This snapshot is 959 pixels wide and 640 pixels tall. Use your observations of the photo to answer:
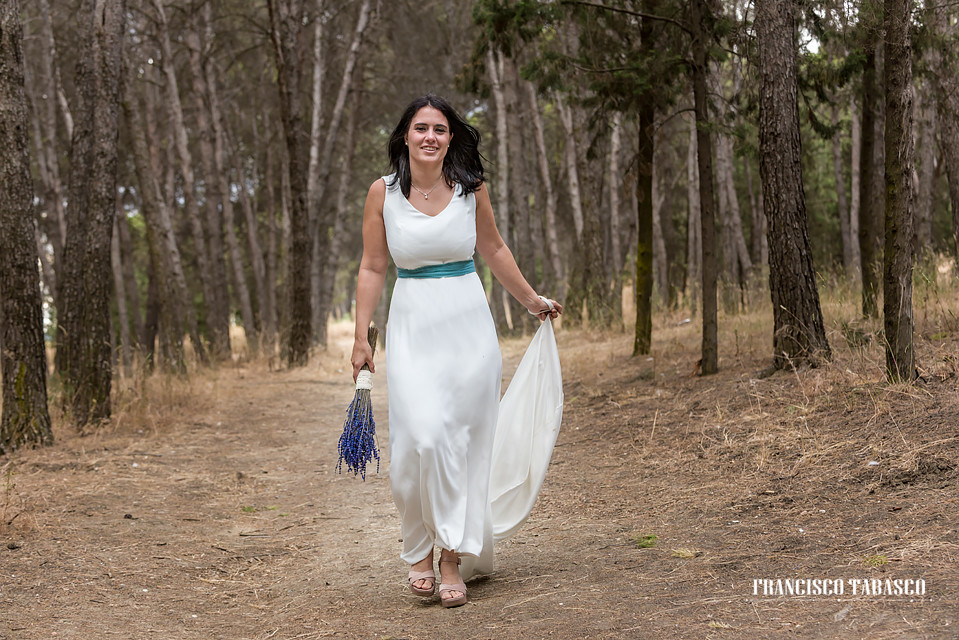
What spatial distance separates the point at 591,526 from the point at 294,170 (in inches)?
455

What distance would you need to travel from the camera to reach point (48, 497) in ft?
20.9

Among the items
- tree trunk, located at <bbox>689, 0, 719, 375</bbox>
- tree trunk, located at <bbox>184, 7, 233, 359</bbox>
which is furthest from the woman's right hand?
tree trunk, located at <bbox>184, 7, 233, 359</bbox>

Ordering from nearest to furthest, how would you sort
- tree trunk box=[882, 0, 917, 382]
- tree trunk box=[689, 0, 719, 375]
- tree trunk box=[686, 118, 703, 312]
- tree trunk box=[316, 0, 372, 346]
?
tree trunk box=[882, 0, 917, 382]
tree trunk box=[689, 0, 719, 375]
tree trunk box=[686, 118, 703, 312]
tree trunk box=[316, 0, 372, 346]

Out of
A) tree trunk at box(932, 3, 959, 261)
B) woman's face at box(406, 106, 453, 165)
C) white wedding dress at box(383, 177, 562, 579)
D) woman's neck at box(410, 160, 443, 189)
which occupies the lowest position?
white wedding dress at box(383, 177, 562, 579)

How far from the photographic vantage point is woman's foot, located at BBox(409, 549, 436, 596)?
4.44 meters

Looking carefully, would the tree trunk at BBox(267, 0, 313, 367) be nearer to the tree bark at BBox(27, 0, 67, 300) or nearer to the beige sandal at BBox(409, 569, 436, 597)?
the tree bark at BBox(27, 0, 67, 300)

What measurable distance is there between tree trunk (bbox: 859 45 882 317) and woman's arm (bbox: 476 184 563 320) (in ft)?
20.2

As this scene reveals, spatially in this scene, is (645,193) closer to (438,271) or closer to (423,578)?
(438,271)

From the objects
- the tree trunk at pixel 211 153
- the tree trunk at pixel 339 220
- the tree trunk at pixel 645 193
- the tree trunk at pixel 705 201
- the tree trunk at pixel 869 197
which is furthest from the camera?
the tree trunk at pixel 339 220

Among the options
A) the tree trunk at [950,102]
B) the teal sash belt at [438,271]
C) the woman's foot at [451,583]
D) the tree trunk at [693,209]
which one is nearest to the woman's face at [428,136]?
the teal sash belt at [438,271]

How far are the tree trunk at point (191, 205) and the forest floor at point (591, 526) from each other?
29.2ft

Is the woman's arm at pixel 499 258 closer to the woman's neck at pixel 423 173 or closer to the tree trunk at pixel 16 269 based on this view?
the woman's neck at pixel 423 173

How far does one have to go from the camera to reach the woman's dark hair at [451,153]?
15.2 feet

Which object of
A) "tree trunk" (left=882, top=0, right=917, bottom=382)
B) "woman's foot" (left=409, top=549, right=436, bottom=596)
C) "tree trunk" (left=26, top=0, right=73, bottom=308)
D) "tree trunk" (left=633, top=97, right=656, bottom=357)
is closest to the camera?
"woman's foot" (left=409, top=549, right=436, bottom=596)
